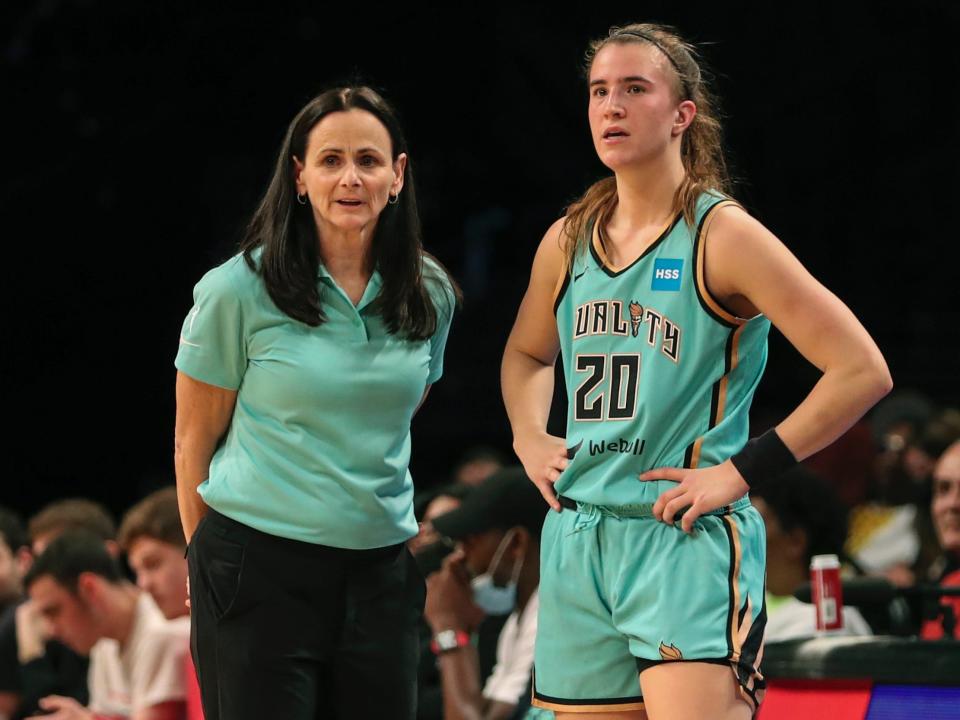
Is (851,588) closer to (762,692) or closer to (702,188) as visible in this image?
(762,692)

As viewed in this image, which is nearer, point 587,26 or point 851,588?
point 851,588

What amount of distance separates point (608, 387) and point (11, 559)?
3854mm

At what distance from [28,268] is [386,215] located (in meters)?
8.62

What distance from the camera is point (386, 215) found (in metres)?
2.98

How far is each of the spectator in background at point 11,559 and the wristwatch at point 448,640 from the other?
6.83 ft

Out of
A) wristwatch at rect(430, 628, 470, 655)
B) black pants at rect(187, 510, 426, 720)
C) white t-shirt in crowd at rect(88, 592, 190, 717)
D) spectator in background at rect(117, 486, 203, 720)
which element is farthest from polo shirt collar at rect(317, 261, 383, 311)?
spectator in background at rect(117, 486, 203, 720)

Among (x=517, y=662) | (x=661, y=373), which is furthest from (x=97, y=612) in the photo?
(x=661, y=373)

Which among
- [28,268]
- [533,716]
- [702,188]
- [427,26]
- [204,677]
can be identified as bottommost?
[533,716]

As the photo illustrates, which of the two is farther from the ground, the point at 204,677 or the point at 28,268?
the point at 28,268

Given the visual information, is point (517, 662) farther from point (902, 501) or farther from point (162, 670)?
point (902, 501)

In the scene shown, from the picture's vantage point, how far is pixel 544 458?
9.68 feet

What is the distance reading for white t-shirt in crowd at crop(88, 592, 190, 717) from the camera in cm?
473

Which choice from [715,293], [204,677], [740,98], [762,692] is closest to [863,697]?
[762,692]

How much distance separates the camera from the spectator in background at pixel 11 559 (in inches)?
233
